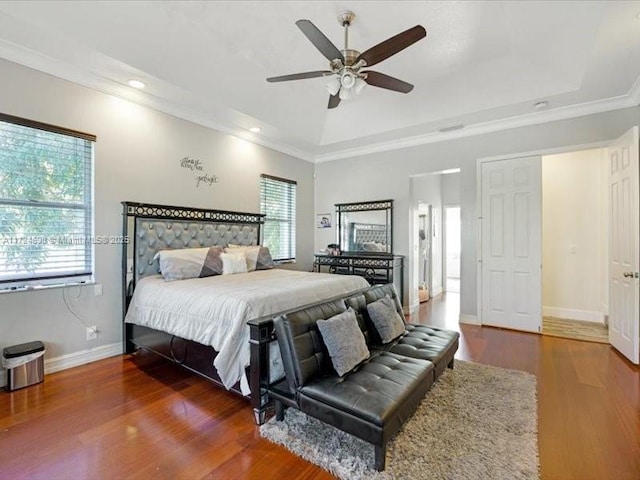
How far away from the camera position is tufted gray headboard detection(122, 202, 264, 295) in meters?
3.60

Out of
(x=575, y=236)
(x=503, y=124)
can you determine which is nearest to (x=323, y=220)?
(x=503, y=124)

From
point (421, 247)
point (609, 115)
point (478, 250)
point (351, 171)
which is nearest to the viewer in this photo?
point (609, 115)

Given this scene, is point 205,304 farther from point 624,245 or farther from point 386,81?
point 624,245

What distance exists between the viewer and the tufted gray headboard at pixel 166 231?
11.8ft

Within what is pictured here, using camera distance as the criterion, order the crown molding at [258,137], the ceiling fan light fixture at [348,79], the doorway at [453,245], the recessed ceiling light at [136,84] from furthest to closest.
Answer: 1. the doorway at [453,245]
2. the recessed ceiling light at [136,84]
3. the crown molding at [258,137]
4. the ceiling fan light fixture at [348,79]

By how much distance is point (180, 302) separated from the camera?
2.84m

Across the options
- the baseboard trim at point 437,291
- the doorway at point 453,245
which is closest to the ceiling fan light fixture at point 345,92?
the baseboard trim at point 437,291

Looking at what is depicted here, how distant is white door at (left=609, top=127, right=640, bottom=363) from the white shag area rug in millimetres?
1657

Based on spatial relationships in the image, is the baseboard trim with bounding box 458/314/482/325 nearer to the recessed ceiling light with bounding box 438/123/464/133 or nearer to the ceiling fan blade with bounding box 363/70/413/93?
the recessed ceiling light with bounding box 438/123/464/133

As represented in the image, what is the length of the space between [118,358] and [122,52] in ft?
10.4

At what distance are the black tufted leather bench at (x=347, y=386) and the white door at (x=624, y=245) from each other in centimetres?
265

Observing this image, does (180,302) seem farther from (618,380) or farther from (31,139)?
(618,380)

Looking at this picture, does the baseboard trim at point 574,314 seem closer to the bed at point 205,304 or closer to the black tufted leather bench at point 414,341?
the black tufted leather bench at point 414,341

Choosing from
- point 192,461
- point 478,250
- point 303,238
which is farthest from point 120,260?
point 478,250
